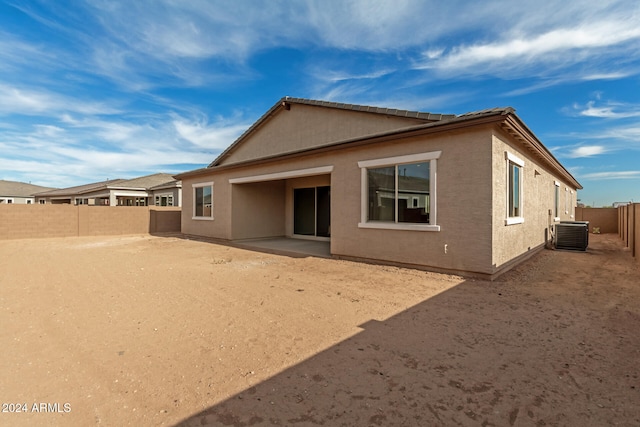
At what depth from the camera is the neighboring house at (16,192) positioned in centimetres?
4112

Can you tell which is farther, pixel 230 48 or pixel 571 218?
pixel 571 218

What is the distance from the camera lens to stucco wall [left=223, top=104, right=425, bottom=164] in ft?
29.8

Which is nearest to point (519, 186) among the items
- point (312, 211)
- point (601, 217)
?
point (312, 211)

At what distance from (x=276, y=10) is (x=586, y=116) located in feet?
54.9

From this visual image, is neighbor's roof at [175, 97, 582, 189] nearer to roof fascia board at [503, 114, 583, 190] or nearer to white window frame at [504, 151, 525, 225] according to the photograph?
roof fascia board at [503, 114, 583, 190]

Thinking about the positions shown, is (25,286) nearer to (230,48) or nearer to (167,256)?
(167,256)

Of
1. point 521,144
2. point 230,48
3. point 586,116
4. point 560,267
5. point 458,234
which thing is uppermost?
point 230,48

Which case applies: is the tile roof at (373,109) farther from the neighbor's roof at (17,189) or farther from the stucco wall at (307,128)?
the neighbor's roof at (17,189)

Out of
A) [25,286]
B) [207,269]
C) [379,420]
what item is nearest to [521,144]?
[379,420]

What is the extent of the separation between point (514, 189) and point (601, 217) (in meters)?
18.4

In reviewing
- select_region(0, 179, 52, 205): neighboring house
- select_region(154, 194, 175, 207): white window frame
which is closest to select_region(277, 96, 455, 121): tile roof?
select_region(154, 194, 175, 207): white window frame

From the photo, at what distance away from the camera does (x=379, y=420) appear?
2.07 metres

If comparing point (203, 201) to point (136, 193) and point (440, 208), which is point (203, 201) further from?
point (136, 193)

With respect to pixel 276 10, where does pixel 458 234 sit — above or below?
below
